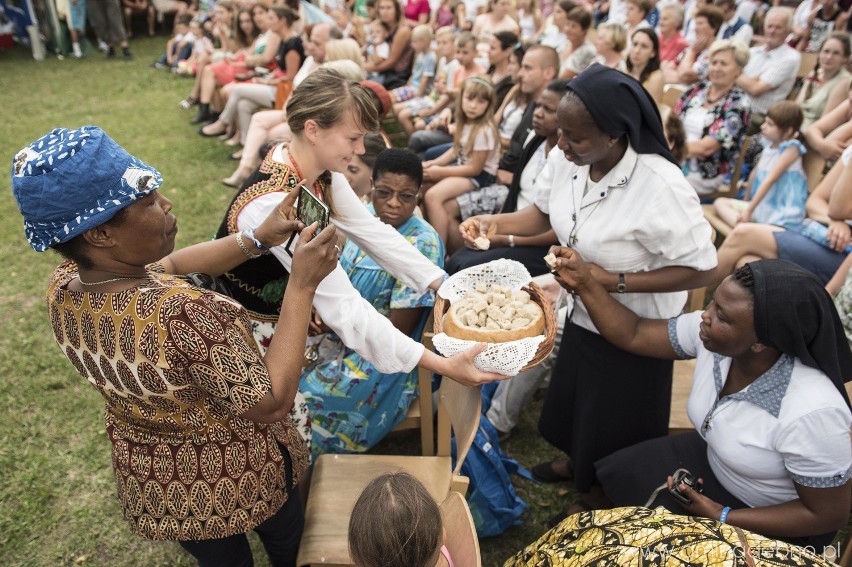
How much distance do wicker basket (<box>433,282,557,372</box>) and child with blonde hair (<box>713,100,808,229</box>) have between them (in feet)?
9.31

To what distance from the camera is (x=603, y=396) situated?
8.85 feet

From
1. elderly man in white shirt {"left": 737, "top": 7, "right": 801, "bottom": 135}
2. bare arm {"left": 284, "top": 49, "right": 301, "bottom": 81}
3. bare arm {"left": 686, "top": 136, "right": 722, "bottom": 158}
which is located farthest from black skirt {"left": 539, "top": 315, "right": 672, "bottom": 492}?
bare arm {"left": 284, "top": 49, "right": 301, "bottom": 81}

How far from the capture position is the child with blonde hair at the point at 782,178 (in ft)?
14.6

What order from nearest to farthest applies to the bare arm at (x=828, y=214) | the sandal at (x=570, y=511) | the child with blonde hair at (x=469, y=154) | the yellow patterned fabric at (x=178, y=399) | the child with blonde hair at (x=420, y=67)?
the yellow patterned fabric at (x=178, y=399)
the sandal at (x=570, y=511)
the bare arm at (x=828, y=214)
the child with blonde hair at (x=469, y=154)
the child with blonde hair at (x=420, y=67)

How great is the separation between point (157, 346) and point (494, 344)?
1.04 metres

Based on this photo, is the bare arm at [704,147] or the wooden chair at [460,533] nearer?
the wooden chair at [460,533]

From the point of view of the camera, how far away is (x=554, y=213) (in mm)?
2688

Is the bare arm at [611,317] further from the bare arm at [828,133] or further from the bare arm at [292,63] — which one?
the bare arm at [292,63]

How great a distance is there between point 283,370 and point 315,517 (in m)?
1.04

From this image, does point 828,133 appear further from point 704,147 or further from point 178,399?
point 178,399

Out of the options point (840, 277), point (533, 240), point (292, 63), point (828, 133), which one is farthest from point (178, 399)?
point (292, 63)

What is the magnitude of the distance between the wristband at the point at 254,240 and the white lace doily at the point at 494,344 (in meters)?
0.69

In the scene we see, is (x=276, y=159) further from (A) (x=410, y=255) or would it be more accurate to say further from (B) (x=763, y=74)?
(B) (x=763, y=74)

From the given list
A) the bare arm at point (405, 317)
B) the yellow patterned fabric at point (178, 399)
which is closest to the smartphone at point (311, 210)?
the yellow patterned fabric at point (178, 399)
